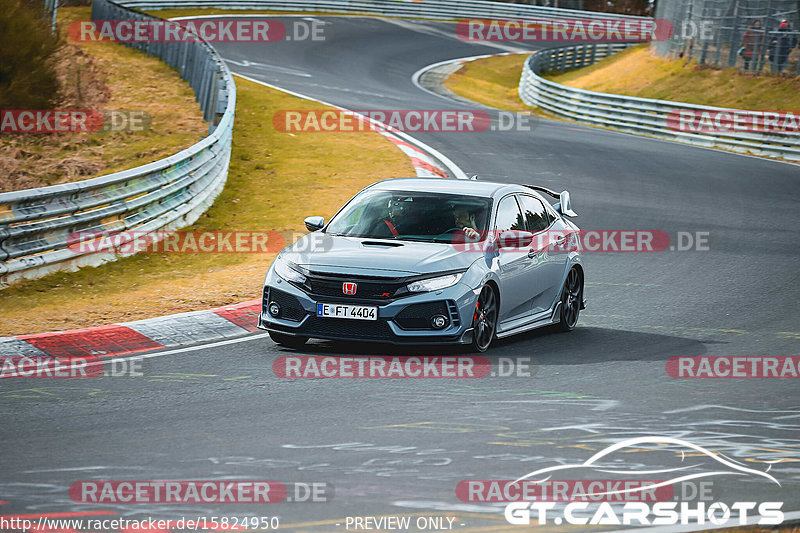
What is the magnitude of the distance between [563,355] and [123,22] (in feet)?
90.9

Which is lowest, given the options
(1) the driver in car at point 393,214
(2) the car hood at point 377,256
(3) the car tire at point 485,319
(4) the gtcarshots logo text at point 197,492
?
(3) the car tire at point 485,319

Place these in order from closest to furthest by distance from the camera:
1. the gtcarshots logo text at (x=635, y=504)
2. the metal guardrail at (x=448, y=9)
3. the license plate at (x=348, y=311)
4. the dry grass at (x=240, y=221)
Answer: the gtcarshots logo text at (x=635, y=504) → the license plate at (x=348, y=311) → the dry grass at (x=240, y=221) → the metal guardrail at (x=448, y=9)

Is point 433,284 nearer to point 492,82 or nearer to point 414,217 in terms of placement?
point 414,217

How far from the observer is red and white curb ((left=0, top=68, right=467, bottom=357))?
974 cm

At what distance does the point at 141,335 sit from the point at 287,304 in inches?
57.2

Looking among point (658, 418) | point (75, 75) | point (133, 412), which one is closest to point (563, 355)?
point (658, 418)

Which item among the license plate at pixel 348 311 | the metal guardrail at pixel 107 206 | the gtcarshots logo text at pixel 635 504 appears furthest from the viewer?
Answer: the metal guardrail at pixel 107 206

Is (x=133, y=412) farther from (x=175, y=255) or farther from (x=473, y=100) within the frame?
(x=473, y=100)

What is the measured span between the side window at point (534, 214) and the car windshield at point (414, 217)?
2.37 ft

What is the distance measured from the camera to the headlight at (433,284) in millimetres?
9656

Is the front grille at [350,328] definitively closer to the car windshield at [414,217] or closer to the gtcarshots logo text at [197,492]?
the car windshield at [414,217]

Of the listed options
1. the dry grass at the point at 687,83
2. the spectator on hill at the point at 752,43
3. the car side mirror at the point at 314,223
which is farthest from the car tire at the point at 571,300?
the spectator on hill at the point at 752,43

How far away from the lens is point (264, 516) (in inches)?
225

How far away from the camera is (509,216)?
11.2 meters
